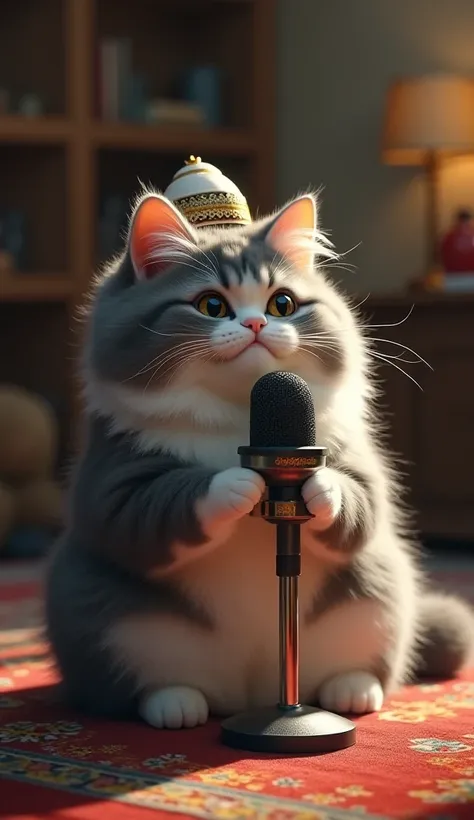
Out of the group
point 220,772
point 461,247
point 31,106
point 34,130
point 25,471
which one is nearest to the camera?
point 220,772

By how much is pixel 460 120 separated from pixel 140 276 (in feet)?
8.38

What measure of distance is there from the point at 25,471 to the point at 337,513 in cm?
228

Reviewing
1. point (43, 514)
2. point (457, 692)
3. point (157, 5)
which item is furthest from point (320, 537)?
point (157, 5)

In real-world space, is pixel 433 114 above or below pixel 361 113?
below

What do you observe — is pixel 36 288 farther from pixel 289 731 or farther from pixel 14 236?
pixel 289 731

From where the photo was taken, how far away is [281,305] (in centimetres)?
152

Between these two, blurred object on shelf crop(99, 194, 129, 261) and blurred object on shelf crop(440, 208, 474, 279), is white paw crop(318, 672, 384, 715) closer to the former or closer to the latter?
blurred object on shelf crop(440, 208, 474, 279)

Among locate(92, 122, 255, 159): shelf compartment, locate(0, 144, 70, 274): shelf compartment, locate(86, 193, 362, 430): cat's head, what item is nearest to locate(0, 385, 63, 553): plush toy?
locate(0, 144, 70, 274): shelf compartment

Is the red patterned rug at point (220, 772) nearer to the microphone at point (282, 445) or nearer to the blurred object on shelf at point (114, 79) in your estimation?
the microphone at point (282, 445)

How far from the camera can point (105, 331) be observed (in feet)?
5.07

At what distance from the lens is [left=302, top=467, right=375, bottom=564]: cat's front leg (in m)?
1.35

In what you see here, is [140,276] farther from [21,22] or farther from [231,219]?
[21,22]

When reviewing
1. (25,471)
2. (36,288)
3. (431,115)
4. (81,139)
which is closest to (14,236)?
(36,288)

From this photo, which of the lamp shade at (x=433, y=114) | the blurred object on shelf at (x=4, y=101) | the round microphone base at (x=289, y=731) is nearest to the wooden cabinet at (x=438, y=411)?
the lamp shade at (x=433, y=114)
